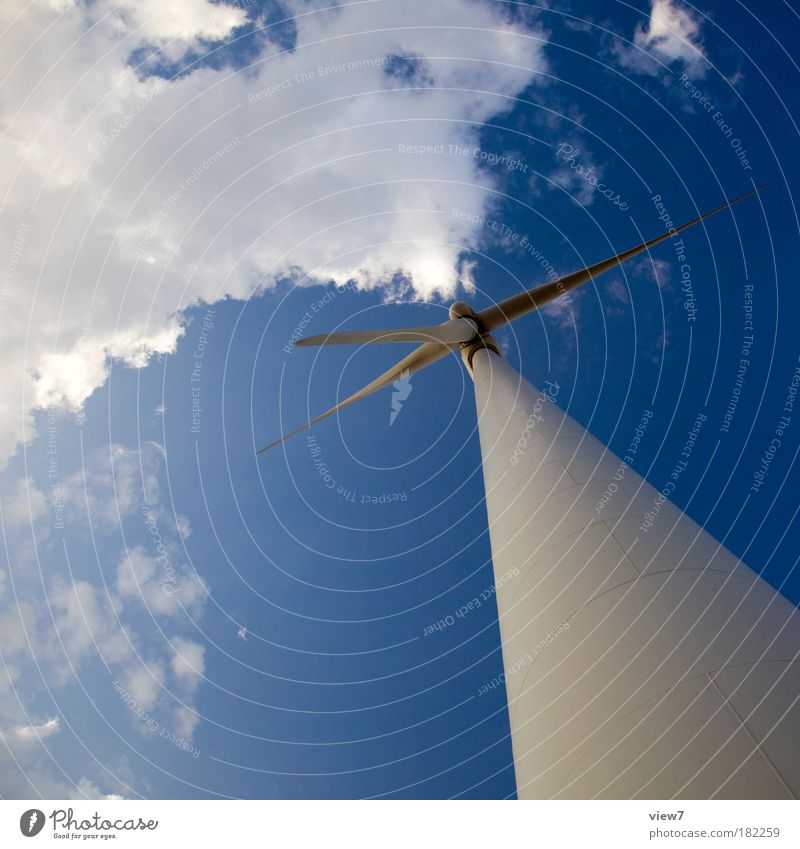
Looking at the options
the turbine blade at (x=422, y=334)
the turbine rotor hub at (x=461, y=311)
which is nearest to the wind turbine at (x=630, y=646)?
the turbine blade at (x=422, y=334)

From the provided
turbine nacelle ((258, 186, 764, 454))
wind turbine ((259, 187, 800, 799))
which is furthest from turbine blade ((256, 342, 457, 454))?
wind turbine ((259, 187, 800, 799))

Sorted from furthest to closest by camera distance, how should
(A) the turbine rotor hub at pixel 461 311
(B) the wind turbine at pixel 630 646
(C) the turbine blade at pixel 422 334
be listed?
(A) the turbine rotor hub at pixel 461 311 → (C) the turbine blade at pixel 422 334 → (B) the wind turbine at pixel 630 646

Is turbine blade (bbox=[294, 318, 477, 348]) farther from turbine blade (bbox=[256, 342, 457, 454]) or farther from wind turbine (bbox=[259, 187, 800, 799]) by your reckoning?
wind turbine (bbox=[259, 187, 800, 799])

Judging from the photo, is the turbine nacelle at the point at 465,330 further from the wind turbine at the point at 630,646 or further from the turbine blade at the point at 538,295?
the wind turbine at the point at 630,646

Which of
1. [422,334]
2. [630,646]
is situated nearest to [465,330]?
[422,334]

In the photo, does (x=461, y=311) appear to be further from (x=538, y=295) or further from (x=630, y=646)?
(x=630, y=646)

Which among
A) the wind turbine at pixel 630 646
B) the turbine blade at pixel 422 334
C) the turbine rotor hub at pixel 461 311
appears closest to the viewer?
the wind turbine at pixel 630 646

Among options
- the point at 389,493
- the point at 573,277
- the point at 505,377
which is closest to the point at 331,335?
the point at 505,377

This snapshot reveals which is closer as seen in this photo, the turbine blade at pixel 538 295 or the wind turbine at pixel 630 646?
the wind turbine at pixel 630 646
